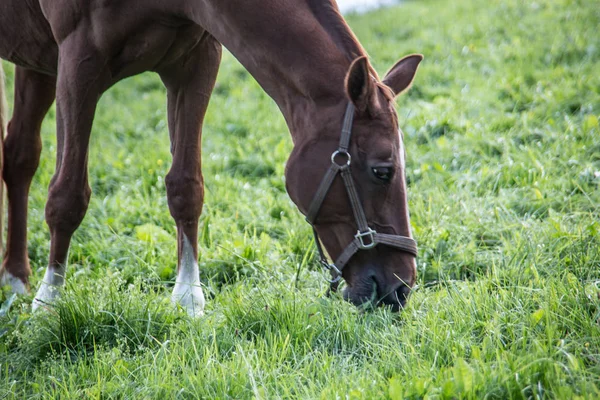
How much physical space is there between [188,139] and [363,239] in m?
1.35

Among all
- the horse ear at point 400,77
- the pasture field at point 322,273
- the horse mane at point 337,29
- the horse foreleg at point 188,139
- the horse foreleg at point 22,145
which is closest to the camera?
the pasture field at point 322,273

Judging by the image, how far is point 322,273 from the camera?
346cm

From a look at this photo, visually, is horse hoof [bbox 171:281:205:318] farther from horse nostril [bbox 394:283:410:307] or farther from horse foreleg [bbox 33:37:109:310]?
horse nostril [bbox 394:283:410:307]

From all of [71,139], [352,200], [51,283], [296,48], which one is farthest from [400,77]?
[51,283]

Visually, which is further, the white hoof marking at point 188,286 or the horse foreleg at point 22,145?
the horse foreleg at point 22,145

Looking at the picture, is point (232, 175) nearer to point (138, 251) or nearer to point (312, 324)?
point (138, 251)

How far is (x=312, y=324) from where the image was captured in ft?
9.32

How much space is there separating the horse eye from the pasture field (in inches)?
23.2

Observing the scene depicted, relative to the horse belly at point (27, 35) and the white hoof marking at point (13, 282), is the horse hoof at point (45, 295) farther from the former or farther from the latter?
the horse belly at point (27, 35)

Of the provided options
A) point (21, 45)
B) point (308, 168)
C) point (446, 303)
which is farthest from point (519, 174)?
point (21, 45)

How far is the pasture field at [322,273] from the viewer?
244 cm

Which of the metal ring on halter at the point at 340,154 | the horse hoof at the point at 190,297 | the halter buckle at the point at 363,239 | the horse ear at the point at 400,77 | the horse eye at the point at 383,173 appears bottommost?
the horse hoof at the point at 190,297

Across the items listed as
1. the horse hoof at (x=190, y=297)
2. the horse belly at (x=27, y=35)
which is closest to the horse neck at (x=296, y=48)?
the horse hoof at (x=190, y=297)

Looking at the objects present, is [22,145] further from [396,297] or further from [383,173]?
[396,297]
